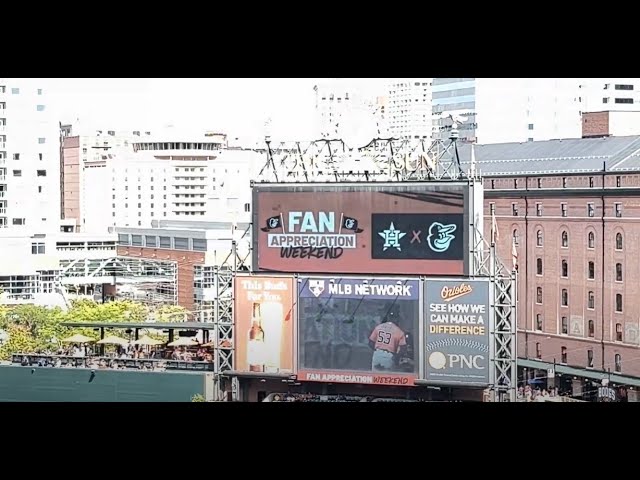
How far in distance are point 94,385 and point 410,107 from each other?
3.04 m

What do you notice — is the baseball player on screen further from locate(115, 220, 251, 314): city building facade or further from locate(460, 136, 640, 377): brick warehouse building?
locate(115, 220, 251, 314): city building facade

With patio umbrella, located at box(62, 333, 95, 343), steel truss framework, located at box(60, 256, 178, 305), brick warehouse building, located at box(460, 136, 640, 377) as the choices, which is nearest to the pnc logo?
brick warehouse building, located at box(460, 136, 640, 377)

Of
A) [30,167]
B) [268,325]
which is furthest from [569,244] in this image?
[30,167]

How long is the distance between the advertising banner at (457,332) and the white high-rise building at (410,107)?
1164mm

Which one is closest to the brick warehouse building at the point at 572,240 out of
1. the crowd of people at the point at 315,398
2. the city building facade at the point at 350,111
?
the city building facade at the point at 350,111

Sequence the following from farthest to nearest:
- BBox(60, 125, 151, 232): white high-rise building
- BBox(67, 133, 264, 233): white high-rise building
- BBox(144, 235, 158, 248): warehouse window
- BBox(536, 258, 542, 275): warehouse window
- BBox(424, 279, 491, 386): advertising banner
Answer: BBox(60, 125, 151, 232): white high-rise building, BBox(67, 133, 264, 233): white high-rise building, BBox(144, 235, 158, 248): warehouse window, BBox(536, 258, 542, 275): warehouse window, BBox(424, 279, 491, 386): advertising banner

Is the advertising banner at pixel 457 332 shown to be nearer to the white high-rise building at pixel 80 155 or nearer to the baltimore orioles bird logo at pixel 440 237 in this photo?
the baltimore orioles bird logo at pixel 440 237

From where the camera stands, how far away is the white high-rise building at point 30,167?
10.9 metres

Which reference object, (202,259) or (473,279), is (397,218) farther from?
(202,259)

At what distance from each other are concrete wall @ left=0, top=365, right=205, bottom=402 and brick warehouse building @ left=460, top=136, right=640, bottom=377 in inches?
95.5

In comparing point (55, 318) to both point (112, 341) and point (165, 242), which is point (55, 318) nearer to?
point (112, 341)

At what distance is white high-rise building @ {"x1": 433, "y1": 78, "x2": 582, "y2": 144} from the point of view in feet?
35.1
